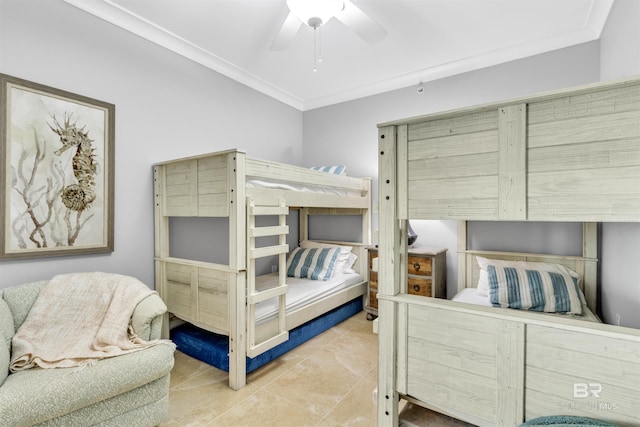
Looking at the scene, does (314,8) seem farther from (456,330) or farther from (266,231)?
(456,330)

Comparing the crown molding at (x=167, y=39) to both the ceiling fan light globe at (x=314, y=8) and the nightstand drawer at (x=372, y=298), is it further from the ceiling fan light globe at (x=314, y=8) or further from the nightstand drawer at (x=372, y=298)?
the nightstand drawer at (x=372, y=298)

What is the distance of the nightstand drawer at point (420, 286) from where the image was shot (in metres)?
3.13

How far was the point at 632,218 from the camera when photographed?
104 centimetres

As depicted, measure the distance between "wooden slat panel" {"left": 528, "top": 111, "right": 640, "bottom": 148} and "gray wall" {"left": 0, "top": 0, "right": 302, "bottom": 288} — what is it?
283 cm

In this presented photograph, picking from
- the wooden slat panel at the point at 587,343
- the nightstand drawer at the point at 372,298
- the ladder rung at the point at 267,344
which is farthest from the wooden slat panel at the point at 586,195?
the nightstand drawer at the point at 372,298

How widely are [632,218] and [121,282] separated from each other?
8.82ft

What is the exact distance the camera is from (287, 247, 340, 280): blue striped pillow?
3592mm

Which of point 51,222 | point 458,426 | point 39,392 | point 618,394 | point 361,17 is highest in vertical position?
point 361,17

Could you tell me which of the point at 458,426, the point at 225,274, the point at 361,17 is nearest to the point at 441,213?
the point at 458,426

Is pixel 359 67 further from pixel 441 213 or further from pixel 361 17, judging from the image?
pixel 441 213

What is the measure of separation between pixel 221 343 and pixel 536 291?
2550 millimetres

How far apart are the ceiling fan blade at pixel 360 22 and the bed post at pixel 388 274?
3.20ft

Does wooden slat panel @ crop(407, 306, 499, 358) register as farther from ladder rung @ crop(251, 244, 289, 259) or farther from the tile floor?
ladder rung @ crop(251, 244, 289, 259)

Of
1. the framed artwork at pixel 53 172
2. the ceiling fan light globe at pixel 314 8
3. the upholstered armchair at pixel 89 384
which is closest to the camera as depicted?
the upholstered armchair at pixel 89 384
